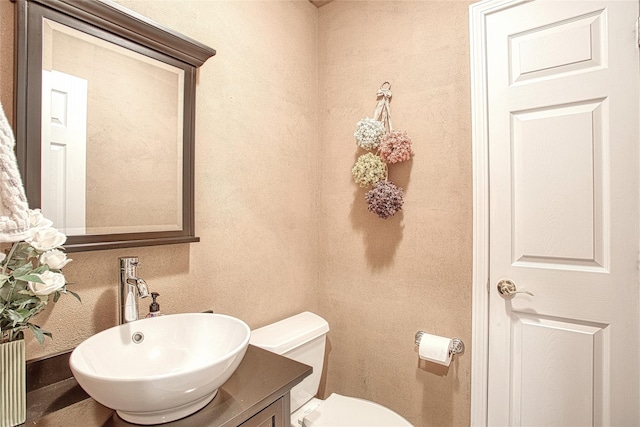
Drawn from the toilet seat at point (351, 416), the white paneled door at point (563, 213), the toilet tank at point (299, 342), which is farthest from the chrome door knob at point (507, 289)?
the toilet tank at point (299, 342)

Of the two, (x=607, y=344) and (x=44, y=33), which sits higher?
(x=44, y=33)

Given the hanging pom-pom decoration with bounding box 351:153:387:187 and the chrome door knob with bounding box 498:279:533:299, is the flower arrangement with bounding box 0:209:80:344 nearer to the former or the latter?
the hanging pom-pom decoration with bounding box 351:153:387:187

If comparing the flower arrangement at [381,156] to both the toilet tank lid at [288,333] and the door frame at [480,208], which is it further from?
the toilet tank lid at [288,333]

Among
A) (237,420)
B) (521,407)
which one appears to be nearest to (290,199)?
(237,420)

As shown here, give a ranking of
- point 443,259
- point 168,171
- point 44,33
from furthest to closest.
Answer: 1. point 443,259
2. point 168,171
3. point 44,33

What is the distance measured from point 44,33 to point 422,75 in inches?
55.8

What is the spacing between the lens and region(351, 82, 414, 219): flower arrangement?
155 cm

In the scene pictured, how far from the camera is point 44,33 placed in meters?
0.90

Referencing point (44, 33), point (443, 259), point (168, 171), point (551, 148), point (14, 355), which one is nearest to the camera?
point (14, 355)

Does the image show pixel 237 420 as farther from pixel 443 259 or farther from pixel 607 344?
pixel 607 344

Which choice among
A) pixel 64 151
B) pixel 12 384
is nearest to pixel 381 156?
pixel 64 151

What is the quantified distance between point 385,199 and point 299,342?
0.77m

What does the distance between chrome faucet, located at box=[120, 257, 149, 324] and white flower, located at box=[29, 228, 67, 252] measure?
0.83ft

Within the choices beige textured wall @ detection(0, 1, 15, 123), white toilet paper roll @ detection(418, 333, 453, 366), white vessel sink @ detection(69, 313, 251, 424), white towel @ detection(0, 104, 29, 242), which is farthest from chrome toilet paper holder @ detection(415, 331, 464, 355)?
beige textured wall @ detection(0, 1, 15, 123)
